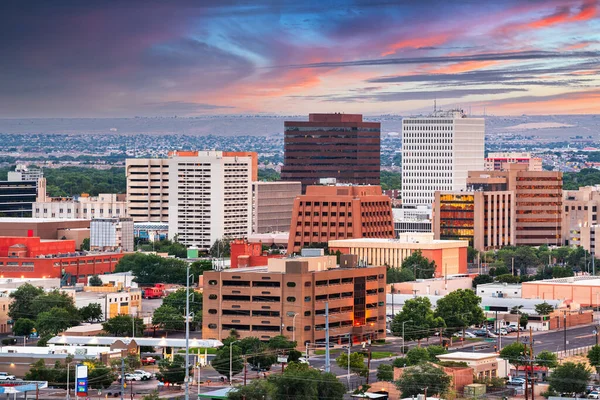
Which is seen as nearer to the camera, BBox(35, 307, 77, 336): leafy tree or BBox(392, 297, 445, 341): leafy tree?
BBox(392, 297, 445, 341): leafy tree

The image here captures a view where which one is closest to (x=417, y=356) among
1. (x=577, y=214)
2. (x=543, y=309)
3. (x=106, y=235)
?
(x=543, y=309)

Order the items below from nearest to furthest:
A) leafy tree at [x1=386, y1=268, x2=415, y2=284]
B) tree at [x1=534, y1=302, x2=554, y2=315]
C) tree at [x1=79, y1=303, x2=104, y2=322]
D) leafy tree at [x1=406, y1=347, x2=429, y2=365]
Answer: leafy tree at [x1=406, y1=347, x2=429, y2=365], tree at [x1=79, y1=303, x2=104, y2=322], tree at [x1=534, y1=302, x2=554, y2=315], leafy tree at [x1=386, y1=268, x2=415, y2=284]

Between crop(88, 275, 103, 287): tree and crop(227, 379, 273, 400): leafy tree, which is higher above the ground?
crop(88, 275, 103, 287): tree

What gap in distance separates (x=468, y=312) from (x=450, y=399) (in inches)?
1365

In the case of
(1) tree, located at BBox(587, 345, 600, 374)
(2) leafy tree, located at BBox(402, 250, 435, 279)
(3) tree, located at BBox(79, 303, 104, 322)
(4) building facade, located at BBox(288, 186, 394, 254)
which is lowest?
(1) tree, located at BBox(587, 345, 600, 374)

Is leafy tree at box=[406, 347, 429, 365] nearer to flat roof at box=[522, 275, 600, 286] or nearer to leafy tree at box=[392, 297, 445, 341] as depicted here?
leafy tree at box=[392, 297, 445, 341]

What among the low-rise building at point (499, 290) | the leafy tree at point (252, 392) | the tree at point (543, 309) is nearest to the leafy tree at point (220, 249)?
the low-rise building at point (499, 290)

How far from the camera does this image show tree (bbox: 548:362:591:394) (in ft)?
254

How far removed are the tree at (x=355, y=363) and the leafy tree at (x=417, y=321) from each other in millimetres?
14073

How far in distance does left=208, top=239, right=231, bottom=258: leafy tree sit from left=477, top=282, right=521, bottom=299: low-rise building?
170 ft

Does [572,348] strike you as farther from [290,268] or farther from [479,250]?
[479,250]

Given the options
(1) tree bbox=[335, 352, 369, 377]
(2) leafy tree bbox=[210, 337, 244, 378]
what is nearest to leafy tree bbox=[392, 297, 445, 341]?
(1) tree bbox=[335, 352, 369, 377]

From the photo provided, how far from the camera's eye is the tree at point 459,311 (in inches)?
4213

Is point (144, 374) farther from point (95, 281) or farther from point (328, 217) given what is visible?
point (328, 217)
